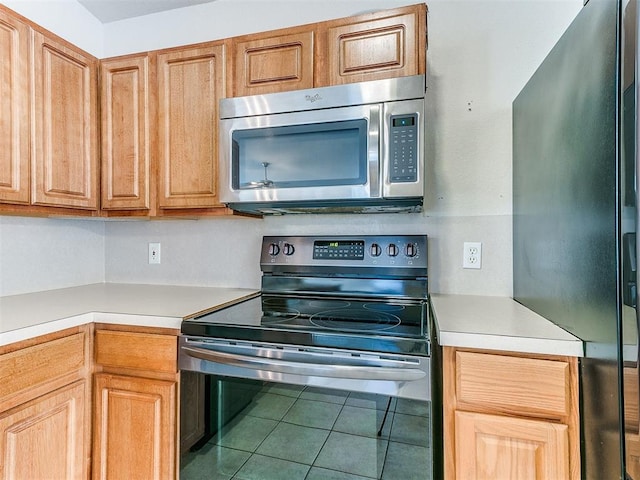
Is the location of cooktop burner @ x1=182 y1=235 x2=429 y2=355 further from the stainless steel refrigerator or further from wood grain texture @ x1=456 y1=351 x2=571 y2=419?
the stainless steel refrigerator

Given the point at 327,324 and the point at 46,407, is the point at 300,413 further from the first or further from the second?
the point at 46,407

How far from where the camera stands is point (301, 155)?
4.67 feet

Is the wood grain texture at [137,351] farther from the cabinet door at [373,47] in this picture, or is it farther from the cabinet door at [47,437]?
the cabinet door at [373,47]

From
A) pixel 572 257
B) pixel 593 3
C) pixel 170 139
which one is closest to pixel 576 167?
pixel 572 257

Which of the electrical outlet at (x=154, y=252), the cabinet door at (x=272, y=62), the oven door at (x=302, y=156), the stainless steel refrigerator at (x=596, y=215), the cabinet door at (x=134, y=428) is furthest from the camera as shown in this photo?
the electrical outlet at (x=154, y=252)

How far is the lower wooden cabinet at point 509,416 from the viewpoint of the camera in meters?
0.95

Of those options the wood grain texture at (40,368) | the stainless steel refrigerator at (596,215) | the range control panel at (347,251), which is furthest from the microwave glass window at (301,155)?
the wood grain texture at (40,368)

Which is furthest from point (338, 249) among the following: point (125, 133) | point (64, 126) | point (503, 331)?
point (64, 126)

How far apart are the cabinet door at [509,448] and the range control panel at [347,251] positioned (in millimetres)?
686

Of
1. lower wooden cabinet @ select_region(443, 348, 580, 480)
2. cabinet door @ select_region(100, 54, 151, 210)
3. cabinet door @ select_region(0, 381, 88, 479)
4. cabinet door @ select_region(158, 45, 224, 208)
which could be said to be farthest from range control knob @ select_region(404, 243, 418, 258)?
cabinet door @ select_region(0, 381, 88, 479)

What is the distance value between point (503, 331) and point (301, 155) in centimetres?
92

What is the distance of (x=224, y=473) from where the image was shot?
1181 mm

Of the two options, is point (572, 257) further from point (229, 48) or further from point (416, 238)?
point (229, 48)

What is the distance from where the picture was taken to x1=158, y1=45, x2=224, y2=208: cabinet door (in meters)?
1.61
